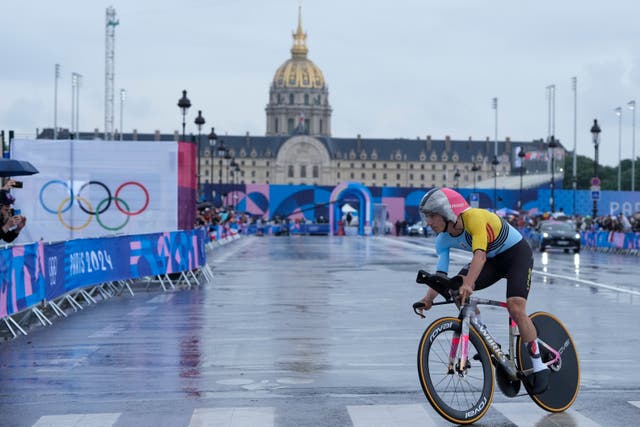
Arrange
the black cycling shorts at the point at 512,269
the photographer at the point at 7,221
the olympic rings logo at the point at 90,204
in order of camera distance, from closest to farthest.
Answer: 1. the black cycling shorts at the point at 512,269
2. the photographer at the point at 7,221
3. the olympic rings logo at the point at 90,204

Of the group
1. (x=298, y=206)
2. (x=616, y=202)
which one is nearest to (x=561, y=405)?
(x=616, y=202)

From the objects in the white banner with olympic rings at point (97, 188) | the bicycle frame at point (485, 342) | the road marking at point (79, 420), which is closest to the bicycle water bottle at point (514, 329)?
the bicycle frame at point (485, 342)

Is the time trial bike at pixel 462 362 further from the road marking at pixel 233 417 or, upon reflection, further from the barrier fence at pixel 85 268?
the barrier fence at pixel 85 268

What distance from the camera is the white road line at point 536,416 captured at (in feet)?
27.3

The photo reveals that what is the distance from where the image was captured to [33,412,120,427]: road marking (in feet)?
27.5

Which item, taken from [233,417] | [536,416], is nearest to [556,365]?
[536,416]

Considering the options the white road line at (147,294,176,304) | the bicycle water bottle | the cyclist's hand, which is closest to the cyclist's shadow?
the bicycle water bottle

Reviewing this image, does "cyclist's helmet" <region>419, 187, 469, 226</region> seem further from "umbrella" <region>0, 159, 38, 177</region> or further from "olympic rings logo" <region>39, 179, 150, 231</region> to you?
"olympic rings logo" <region>39, 179, 150, 231</region>

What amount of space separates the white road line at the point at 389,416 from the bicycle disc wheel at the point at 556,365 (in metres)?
0.77

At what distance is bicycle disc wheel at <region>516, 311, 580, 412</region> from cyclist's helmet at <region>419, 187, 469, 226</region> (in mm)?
1053

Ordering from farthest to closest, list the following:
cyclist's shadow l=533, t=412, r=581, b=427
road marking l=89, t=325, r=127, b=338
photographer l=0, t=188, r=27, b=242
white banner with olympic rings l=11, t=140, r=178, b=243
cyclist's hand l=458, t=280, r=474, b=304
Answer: white banner with olympic rings l=11, t=140, r=178, b=243
photographer l=0, t=188, r=27, b=242
road marking l=89, t=325, r=127, b=338
cyclist's shadow l=533, t=412, r=581, b=427
cyclist's hand l=458, t=280, r=474, b=304

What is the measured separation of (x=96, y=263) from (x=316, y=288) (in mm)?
4652

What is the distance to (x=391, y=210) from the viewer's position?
431 feet

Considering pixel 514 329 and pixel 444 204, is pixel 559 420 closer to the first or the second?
pixel 514 329
